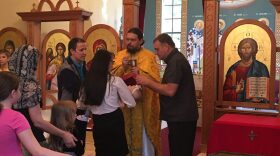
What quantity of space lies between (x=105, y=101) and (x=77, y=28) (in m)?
3.56

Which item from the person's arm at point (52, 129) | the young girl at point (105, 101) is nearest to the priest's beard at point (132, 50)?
the young girl at point (105, 101)

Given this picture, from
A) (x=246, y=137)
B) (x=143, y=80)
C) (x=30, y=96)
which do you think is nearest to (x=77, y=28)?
(x=143, y=80)

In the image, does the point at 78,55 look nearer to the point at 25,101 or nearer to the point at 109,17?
the point at 25,101

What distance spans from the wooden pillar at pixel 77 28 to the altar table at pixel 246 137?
3.42 metres

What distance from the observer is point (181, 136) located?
3.76 meters

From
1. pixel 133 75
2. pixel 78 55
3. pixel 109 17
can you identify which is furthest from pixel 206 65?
pixel 109 17

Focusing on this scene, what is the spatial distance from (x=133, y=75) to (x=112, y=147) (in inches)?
33.9

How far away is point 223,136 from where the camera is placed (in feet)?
13.3

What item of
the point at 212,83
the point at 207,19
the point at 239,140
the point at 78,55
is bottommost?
the point at 239,140

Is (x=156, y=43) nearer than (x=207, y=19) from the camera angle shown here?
Yes

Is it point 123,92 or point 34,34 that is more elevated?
point 34,34

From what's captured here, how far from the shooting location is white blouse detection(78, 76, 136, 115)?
3480 mm

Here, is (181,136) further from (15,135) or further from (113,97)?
(15,135)

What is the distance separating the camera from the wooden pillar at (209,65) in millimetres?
5434
